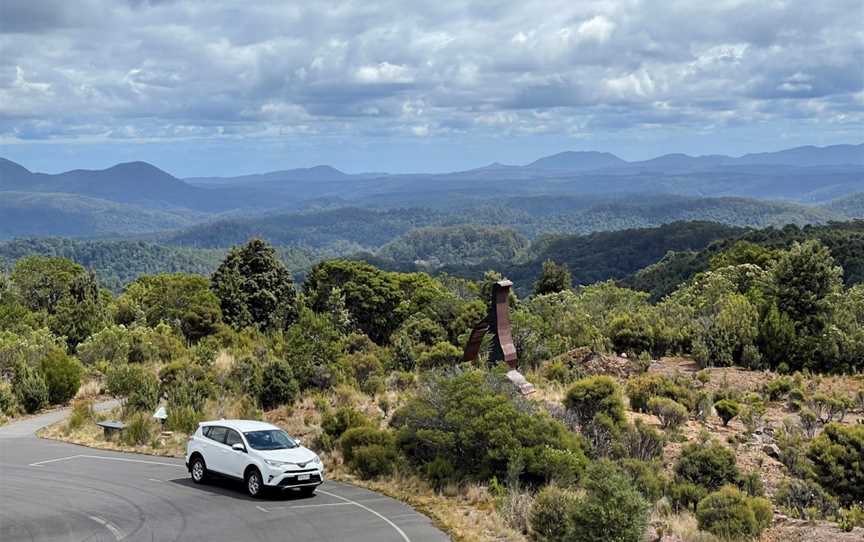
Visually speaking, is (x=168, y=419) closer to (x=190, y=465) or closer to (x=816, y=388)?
(x=190, y=465)

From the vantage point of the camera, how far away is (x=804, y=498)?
1667 centimetres

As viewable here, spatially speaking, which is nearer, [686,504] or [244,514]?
[244,514]

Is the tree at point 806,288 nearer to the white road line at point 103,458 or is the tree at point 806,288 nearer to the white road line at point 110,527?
the white road line at point 103,458

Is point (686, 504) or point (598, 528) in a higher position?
point (598, 528)

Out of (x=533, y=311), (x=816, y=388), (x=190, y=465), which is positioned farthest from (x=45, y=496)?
(x=533, y=311)

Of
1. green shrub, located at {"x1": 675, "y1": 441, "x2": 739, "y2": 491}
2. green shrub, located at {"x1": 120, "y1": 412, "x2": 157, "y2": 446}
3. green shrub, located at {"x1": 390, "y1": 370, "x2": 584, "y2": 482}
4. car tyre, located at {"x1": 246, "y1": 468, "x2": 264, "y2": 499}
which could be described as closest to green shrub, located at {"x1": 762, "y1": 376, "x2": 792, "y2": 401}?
green shrub, located at {"x1": 675, "y1": 441, "x2": 739, "y2": 491}

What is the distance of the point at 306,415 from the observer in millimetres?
23797

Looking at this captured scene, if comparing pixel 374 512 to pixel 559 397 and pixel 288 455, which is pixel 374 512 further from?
pixel 559 397

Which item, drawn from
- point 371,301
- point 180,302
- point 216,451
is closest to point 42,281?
point 180,302

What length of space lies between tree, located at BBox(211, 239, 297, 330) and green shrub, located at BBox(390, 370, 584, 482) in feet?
99.1

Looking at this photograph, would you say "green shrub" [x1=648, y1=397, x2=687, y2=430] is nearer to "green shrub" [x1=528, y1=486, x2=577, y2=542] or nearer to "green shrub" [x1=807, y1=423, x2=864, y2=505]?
"green shrub" [x1=807, y1=423, x2=864, y2=505]

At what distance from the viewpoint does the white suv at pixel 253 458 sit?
16250 millimetres

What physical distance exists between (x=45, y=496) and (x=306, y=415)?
8322mm

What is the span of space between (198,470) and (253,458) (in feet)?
6.58
